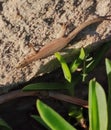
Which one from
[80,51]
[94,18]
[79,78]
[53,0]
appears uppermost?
[53,0]

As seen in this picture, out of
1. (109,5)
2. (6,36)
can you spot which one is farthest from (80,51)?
(6,36)

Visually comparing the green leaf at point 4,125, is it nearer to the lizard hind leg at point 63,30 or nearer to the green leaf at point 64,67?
the green leaf at point 64,67

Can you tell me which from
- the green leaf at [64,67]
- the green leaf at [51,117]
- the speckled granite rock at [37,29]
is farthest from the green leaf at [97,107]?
the speckled granite rock at [37,29]

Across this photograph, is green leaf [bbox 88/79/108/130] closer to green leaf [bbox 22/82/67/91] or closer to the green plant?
the green plant

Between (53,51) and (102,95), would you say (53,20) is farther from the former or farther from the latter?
(102,95)

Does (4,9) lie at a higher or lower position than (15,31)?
higher

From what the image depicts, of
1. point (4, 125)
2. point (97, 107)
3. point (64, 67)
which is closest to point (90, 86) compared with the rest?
point (97, 107)

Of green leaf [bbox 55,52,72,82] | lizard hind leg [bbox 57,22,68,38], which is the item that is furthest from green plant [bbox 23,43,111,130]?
lizard hind leg [bbox 57,22,68,38]
